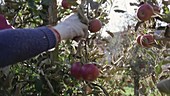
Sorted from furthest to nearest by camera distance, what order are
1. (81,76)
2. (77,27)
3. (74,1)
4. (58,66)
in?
(58,66) → (81,76) → (74,1) → (77,27)

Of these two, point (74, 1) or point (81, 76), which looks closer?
point (74, 1)

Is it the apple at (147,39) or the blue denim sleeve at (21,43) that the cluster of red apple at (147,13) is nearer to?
the apple at (147,39)

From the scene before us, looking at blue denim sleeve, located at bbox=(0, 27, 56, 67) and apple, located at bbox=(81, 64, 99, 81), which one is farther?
apple, located at bbox=(81, 64, 99, 81)

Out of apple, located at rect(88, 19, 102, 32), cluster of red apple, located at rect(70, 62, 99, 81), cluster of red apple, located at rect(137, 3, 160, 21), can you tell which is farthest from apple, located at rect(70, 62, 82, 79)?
cluster of red apple, located at rect(137, 3, 160, 21)

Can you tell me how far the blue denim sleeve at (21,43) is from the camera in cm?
139

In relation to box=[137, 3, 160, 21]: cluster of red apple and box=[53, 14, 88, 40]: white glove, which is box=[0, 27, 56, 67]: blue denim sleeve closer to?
box=[53, 14, 88, 40]: white glove

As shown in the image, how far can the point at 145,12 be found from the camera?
1.51 meters

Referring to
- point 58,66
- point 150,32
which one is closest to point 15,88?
point 58,66

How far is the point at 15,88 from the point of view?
6.88 feet

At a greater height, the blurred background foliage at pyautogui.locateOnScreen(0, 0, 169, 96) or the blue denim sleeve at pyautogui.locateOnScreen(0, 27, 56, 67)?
the blue denim sleeve at pyautogui.locateOnScreen(0, 27, 56, 67)

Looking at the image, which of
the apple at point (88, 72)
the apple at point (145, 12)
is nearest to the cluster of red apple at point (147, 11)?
the apple at point (145, 12)

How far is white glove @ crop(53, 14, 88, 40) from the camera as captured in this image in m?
1.51

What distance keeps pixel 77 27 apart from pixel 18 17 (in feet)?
3.41

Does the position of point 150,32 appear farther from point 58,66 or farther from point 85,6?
point 58,66
